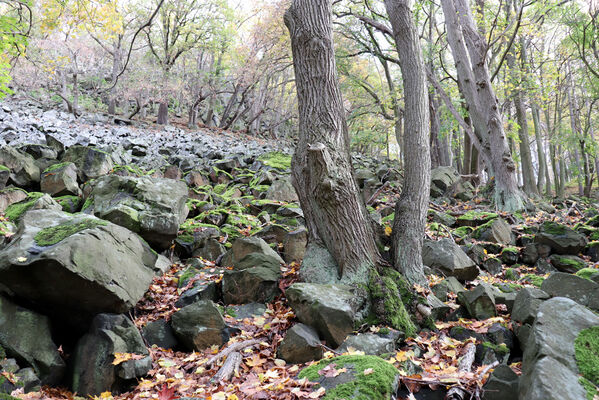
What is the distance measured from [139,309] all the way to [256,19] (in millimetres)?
19123

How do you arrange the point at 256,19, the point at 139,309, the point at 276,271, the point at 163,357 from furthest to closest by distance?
the point at 256,19 → the point at 276,271 → the point at 139,309 → the point at 163,357

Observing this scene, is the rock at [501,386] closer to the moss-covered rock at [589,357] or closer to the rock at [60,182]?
the moss-covered rock at [589,357]

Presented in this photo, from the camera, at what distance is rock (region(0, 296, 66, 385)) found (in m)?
3.34

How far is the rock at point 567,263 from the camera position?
6.41 metres

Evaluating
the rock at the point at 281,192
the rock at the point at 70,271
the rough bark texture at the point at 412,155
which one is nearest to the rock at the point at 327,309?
the rough bark texture at the point at 412,155

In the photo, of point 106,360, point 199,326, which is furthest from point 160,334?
point 106,360

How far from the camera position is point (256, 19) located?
20016 mm

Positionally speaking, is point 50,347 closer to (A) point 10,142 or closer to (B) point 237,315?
(B) point 237,315

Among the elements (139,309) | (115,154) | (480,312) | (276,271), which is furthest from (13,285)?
(115,154)

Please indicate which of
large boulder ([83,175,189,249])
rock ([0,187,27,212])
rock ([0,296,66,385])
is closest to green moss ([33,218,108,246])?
rock ([0,296,66,385])

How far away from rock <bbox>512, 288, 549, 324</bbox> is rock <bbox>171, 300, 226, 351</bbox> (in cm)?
311

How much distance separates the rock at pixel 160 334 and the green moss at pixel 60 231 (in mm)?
1333

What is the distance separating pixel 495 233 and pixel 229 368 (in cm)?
609

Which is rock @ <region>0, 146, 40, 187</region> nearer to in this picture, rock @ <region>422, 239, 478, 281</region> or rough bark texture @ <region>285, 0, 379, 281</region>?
rough bark texture @ <region>285, 0, 379, 281</region>
